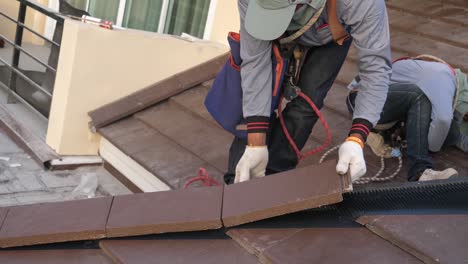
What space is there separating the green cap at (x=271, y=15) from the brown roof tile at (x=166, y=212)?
67cm

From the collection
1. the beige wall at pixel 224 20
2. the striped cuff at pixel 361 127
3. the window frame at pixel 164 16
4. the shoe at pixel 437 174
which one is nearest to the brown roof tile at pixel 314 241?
the striped cuff at pixel 361 127

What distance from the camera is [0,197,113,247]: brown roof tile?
239cm

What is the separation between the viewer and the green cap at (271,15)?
2406mm

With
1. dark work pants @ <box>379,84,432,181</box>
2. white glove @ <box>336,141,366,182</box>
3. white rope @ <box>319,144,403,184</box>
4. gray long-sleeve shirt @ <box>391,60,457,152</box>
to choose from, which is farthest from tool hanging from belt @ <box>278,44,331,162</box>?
gray long-sleeve shirt @ <box>391,60,457,152</box>

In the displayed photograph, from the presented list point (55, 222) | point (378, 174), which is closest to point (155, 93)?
point (378, 174)

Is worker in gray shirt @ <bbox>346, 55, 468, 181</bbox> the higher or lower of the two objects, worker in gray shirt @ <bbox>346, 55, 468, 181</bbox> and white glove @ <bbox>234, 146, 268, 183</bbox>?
the higher

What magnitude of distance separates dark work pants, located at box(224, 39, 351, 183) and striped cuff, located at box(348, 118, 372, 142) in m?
0.40

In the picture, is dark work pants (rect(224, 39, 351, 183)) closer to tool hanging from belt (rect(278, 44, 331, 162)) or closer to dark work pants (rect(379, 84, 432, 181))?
→ tool hanging from belt (rect(278, 44, 331, 162))

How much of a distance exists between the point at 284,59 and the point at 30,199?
2146mm

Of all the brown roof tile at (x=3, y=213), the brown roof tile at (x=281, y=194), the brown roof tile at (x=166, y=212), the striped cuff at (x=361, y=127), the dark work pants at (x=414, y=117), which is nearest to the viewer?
the brown roof tile at (x=281, y=194)

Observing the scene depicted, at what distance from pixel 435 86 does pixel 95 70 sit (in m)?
2.49

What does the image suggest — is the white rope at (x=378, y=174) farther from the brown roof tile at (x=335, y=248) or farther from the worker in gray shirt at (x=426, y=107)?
the brown roof tile at (x=335, y=248)

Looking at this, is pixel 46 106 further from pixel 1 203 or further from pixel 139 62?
pixel 1 203

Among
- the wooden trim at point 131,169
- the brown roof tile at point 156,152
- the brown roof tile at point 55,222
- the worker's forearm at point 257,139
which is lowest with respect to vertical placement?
the wooden trim at point 131,169
